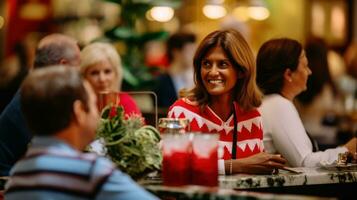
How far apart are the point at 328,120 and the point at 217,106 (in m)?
4.31

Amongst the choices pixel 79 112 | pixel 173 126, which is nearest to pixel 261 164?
pixel 173 126

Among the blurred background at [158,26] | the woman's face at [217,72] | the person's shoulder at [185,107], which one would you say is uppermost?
the blurred background at [158,26]

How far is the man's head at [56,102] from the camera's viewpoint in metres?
2.99

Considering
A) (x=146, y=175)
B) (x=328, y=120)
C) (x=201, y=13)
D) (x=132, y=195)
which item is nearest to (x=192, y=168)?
(x=146, y=175)

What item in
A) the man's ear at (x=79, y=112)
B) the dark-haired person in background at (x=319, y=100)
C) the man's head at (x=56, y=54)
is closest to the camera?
the man's ear at (x=79, y=112)

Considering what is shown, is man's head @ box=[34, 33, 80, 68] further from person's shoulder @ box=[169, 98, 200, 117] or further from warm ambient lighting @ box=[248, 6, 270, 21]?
warm ambient lighting @ box=[248, 6, 270, 21]

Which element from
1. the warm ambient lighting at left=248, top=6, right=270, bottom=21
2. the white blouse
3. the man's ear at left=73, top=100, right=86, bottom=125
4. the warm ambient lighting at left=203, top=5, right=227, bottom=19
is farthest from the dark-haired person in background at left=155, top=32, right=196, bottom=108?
the man's ear at left=73, top=100, right=86, bottom=125

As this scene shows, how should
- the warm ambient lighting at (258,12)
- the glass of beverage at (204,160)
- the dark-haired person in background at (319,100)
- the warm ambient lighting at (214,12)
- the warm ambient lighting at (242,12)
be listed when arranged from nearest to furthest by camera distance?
the glass of beverage at (204,160) < the dark-haired person in background at (319,100) < the warm ambient lighting at (258,12) < the warm ambient lighting at (214,12) < the warm ambient lighting at (242,12)

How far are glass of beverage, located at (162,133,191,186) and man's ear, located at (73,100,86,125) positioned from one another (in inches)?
20.8

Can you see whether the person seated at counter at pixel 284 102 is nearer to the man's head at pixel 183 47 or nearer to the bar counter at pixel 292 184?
the bar counter at pixel 292 184

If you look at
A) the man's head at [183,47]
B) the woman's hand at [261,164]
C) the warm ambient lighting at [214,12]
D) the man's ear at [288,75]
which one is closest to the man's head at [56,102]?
the woman's hand at [261,164]

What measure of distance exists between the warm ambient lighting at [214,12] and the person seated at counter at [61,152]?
8.23 meters

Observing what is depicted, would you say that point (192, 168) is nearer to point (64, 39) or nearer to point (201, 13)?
point (64, 39)

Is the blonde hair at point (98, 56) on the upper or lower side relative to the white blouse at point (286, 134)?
upper
